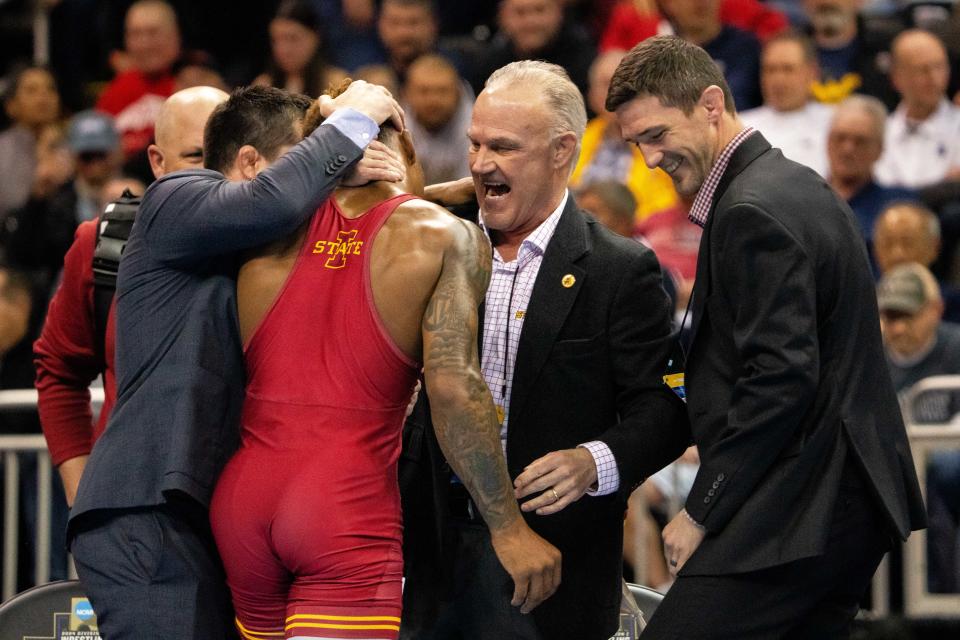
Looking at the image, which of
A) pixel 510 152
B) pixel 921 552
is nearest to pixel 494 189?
pixel 510 152

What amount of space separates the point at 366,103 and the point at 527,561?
3.95ft

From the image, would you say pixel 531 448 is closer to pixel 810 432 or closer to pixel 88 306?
pixel 810 432

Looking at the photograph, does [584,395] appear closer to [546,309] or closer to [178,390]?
[546,309]

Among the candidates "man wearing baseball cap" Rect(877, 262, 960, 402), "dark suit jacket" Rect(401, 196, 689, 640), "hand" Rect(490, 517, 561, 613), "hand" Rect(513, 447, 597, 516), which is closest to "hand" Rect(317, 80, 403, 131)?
"dark suit jacket" Rect(401, 196, 689, 640)

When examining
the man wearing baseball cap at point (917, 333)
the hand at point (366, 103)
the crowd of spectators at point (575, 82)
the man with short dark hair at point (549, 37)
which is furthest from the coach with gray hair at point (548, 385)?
the man with short dark hair at point (549, 37)

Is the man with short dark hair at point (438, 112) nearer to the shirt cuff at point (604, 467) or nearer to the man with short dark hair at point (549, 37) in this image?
the man with short dark hair at point (549, 37)

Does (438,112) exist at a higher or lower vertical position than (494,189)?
higher

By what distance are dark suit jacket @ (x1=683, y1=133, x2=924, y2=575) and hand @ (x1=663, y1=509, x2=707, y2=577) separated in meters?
0.02

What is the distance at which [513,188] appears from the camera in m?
4.09

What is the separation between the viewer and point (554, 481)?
149 inches

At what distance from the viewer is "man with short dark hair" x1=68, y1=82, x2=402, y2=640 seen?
353 cm

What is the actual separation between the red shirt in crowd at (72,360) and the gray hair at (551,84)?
4.27ft

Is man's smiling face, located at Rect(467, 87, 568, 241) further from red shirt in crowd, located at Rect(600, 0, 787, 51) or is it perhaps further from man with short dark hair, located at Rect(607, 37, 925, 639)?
red shirt in crowd, located at Rect(600, 0, 787, 51)

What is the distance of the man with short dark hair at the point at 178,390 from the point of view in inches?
139
